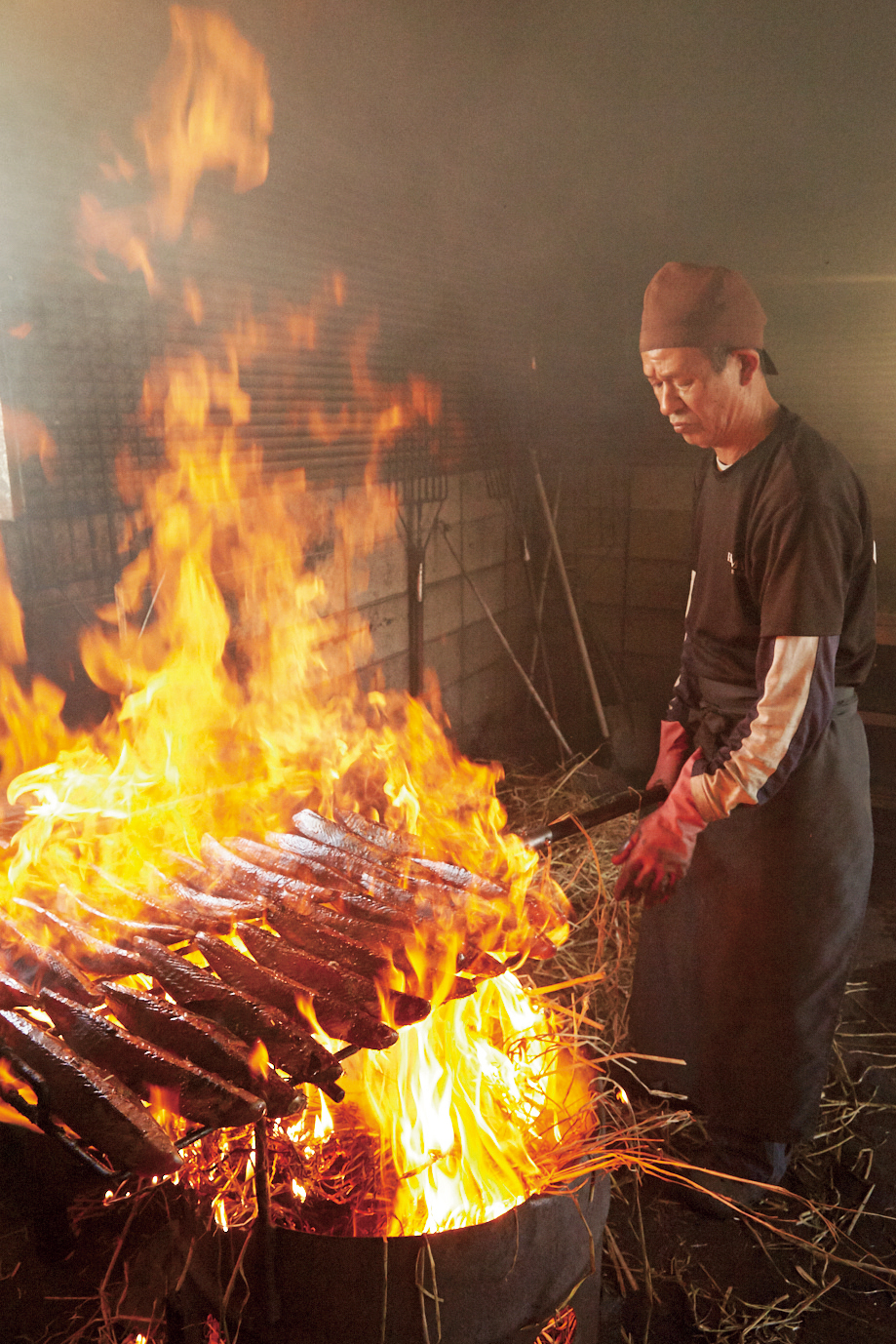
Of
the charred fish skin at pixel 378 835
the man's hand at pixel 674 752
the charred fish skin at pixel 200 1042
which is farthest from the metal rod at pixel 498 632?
the charred fish skin at pixel 200 1042

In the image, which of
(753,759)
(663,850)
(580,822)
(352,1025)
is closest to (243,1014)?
(352,1025)

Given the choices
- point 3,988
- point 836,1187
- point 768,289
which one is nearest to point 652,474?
point 768,289

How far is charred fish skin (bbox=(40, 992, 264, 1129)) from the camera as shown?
1.45 metres

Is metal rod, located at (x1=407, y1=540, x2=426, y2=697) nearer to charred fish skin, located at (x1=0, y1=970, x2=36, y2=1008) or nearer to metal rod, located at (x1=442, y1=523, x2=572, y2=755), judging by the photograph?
metal rod, located at (x1=442, y1=523, x2=572, y2=755)

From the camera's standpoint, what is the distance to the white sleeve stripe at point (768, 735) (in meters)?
2.60

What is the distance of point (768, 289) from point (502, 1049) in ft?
19.7

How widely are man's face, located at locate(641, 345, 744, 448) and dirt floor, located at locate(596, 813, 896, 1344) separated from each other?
7.66 ft

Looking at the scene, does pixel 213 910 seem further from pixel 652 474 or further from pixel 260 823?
pixel 652 474

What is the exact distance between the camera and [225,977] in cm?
181

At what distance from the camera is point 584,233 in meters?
5.36

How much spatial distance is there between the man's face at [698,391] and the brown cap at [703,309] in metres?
0.05

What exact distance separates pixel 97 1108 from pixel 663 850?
1751mm

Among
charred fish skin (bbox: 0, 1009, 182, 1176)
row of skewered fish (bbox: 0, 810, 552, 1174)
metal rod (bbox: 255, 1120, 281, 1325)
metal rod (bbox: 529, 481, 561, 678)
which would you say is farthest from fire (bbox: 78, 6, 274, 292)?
metal rod (bbox: 529, 481, 561, 678)

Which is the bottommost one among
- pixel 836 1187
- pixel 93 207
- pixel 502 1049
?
pixel 836 1187
